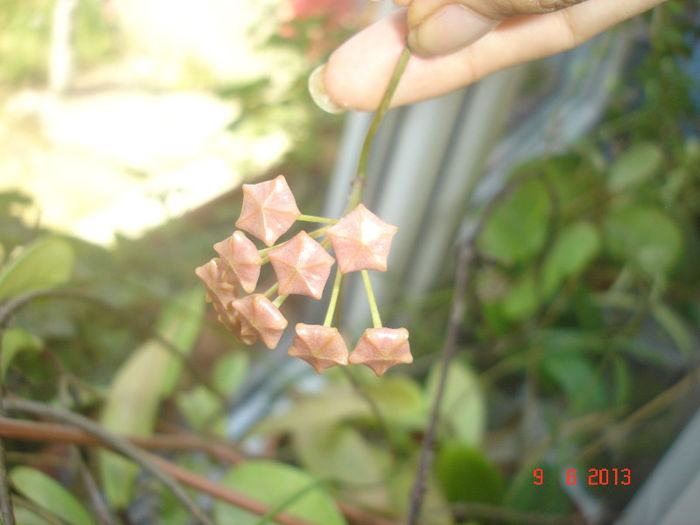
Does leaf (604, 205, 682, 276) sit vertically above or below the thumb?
A: below

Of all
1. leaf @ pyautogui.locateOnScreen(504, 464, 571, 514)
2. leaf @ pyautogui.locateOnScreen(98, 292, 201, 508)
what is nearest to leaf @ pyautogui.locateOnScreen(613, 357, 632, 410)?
leaf @ pyautogui.locateOnScreen(504, 464, 571, 514)

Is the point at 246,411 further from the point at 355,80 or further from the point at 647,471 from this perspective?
the point at 355,80

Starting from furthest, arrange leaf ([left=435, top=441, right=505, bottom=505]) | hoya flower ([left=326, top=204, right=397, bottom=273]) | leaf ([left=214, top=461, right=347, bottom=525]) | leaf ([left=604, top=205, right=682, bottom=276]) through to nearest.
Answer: leaf ([left=604, top=205, right=682, bottom=276]), leaf ([left=435, top=441, right=505, bottom=505]), leaf ([left=214, top=461, right=347, bottom=525]), hoya flower ([left=326, top=204, right=397, bottom=273])

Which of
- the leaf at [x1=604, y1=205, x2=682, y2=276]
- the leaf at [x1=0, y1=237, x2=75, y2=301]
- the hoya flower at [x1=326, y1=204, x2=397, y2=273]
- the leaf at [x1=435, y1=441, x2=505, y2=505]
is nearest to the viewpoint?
the hoya flower at [x1=326, y1=204, x2=397, y2=273]

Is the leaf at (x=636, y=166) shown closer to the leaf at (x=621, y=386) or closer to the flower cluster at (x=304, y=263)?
the leaf at (x=621, y=386)

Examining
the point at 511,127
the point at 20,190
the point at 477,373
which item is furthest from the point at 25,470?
the point at 511,127

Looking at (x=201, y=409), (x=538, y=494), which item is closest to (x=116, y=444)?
(x=201, y=409)

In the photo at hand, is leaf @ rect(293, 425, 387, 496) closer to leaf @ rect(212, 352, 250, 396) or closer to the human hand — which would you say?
leaf @ rect(212, 352, 250, 396)
